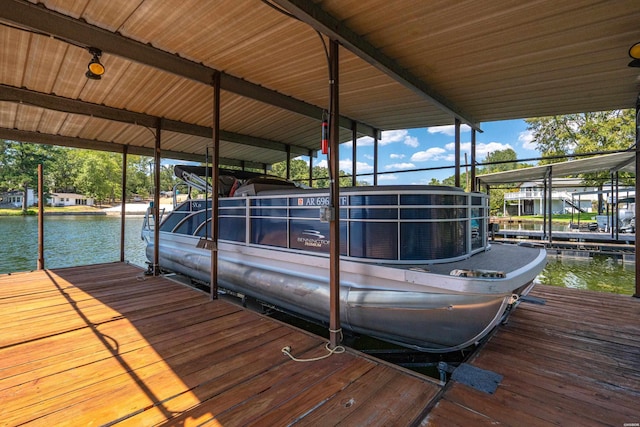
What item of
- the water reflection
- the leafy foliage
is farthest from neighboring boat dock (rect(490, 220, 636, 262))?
the leafy foliage

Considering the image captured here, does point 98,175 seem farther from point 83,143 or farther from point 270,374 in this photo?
point 270,374

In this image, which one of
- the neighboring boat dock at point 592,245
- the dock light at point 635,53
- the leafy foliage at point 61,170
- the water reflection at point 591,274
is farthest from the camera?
the leafy foliage at point 61,170

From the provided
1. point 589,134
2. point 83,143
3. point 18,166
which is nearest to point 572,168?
point 589,134

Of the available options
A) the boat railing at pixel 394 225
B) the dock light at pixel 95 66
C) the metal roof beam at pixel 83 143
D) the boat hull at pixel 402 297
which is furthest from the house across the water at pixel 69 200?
the boat hull at pixel 402 297

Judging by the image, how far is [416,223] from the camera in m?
2.91

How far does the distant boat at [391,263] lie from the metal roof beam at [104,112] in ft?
7.56

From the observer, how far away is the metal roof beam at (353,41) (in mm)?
2148

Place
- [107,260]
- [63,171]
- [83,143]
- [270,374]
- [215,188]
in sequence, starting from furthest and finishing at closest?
[63,171]
[107,260]
[83,143]
[215,188]
[270,374]

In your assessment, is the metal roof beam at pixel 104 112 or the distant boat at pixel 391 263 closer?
the distant boat at pixel 391 263

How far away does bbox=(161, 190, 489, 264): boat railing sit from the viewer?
9.55 ft

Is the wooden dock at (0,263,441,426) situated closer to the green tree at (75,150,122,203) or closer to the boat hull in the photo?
the boat hull

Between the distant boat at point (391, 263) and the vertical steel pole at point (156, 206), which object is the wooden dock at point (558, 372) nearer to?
the distant boat at point (391, 263)

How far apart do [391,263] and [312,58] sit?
2300 millimetres

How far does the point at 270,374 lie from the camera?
2.17 metres
